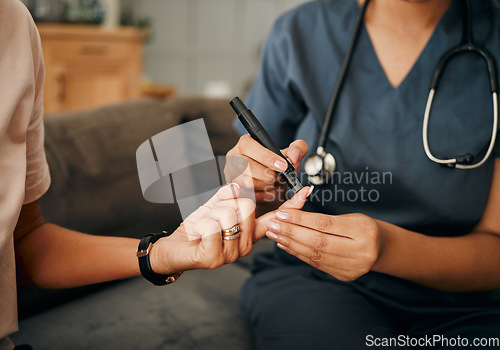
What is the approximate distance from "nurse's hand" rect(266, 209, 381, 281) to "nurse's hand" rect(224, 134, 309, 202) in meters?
0.05

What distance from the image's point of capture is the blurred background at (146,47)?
2170 mm

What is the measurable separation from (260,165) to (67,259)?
0.25 meters

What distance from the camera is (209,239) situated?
0.40 m

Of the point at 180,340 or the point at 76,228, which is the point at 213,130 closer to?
the point at 76,228

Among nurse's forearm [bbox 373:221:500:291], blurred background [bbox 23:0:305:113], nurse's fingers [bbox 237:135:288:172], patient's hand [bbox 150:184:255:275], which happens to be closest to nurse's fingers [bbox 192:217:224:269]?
patient's hand [bbox 150:184:255:275]

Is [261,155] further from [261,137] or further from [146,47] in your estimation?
[146,47]

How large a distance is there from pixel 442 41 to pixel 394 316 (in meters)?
0.41

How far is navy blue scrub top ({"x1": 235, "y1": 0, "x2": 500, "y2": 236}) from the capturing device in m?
0.63

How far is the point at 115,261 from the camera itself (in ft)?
1.64

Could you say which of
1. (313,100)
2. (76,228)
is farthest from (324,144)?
(76,228)

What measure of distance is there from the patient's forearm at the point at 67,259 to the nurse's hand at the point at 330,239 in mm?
172

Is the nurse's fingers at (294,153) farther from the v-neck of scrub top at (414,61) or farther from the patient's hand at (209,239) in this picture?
the v-neck of scrub top at (414,61)

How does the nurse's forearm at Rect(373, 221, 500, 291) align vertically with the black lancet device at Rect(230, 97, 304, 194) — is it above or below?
below

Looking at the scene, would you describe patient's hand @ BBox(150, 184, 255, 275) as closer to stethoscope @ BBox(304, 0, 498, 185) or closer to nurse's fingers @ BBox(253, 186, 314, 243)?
nurse's fingers @ BBox(253, 186, 314, 243)
